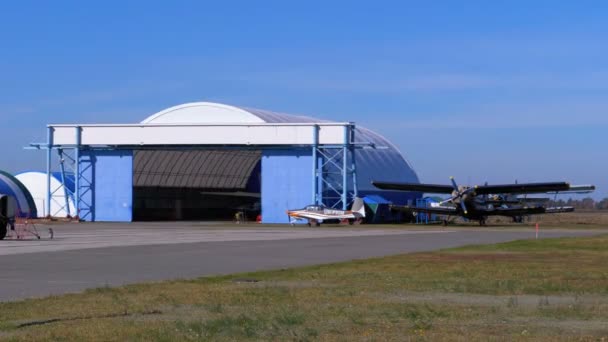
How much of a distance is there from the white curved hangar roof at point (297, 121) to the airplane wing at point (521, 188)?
9.17 meters

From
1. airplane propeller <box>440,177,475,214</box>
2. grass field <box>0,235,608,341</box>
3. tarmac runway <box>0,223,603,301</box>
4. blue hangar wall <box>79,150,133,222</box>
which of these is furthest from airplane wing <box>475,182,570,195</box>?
grass field <box>0,235,608,341</box>

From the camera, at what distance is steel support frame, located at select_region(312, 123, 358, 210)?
243 feet

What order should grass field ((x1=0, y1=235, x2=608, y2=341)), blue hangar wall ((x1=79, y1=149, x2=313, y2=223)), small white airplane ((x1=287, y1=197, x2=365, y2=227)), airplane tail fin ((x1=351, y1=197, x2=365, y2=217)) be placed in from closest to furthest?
grass field ((x1=0, y1=235, x2=608, y2=341)), small white airplane ((x1=287, y1=197, x2=365, y2=227)), airplane tail fin ((x1=351, y1=197, x2=365, y2=217)), blue hangar wall ((x1=79, y1=149, x2=313, y2=223))

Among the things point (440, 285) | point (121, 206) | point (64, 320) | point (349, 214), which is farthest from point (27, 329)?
point (121, 206)

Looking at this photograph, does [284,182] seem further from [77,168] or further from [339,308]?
[339,308]

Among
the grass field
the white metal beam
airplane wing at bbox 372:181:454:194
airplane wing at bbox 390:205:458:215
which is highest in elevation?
the white metal beam

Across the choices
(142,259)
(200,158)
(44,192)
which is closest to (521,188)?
(200,158)

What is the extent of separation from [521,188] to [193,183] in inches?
1271

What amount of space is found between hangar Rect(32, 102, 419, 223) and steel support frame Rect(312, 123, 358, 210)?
8 cm

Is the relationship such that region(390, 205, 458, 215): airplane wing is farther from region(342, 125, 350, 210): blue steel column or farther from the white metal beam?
the white metal beam

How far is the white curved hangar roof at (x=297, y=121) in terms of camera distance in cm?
7894

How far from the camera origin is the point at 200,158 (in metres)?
90.9

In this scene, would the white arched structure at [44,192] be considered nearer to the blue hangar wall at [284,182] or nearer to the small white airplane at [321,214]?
the blue hangar wall at [284,182]

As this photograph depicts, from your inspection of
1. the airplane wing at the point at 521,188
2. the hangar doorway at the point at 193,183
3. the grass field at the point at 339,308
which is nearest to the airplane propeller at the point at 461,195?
the airplane wing at the point at 521,188
